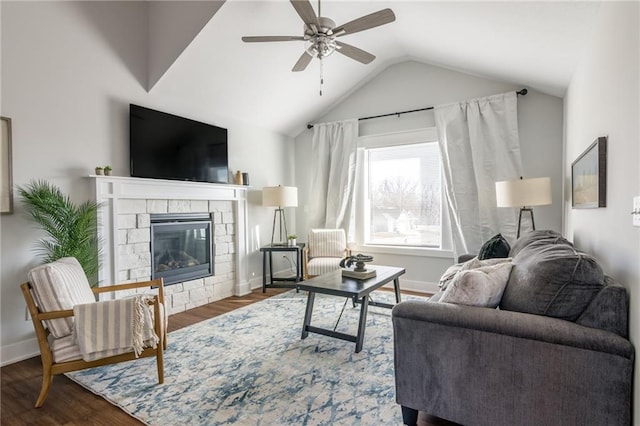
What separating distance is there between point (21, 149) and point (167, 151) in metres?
1.24

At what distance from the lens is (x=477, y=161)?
3932 mm

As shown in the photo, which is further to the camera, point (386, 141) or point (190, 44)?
point (386, 141)

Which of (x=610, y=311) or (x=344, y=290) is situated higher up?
(x=610, y=311)

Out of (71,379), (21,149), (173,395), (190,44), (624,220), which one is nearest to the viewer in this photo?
(624,220)

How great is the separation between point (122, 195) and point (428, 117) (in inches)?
151

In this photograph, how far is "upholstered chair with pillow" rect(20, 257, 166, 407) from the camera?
2.00 meters

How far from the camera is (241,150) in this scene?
4.65 m

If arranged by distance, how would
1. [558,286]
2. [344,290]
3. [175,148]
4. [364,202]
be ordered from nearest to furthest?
[558,286]
[344,290]
[175,148]
[364,202]

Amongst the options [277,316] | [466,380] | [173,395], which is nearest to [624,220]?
[466,380]

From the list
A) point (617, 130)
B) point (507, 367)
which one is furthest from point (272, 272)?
point (617, 130)

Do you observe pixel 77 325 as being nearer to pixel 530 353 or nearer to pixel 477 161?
pixel 530 353

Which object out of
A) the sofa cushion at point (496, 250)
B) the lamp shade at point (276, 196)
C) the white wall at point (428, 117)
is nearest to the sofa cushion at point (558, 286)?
the sofa cushion at point (496, 250)

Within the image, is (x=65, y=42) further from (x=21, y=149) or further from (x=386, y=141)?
(x=386, y=141)

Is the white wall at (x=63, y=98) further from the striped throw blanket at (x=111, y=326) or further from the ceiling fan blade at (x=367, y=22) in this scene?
the ceiling fan blade at (x=367, y=22)
